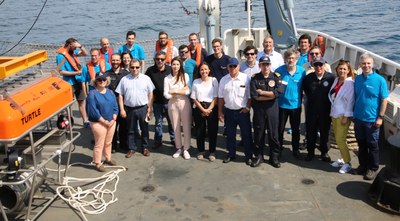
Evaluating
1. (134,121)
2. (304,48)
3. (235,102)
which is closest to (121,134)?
(134,121)

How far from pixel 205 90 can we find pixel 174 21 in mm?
25702

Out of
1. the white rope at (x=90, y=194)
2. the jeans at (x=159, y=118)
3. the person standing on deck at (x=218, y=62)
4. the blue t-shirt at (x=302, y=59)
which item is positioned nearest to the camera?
the white rope at (x=90, y=194)

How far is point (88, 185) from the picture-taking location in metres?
6.12

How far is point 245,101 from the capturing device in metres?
6.27

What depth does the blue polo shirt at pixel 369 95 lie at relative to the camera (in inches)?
217

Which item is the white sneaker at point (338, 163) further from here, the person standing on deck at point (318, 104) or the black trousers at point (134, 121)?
the black trousers at point (134, 121)

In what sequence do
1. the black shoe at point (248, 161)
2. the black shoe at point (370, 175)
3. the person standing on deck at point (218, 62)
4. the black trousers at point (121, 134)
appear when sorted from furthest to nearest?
1. the black trousers at point (121, 134)
2. the person standing on deck at point (218, 62)
3. the black shoe at point (248, 161)
4. the black shoe at point (370, 175)

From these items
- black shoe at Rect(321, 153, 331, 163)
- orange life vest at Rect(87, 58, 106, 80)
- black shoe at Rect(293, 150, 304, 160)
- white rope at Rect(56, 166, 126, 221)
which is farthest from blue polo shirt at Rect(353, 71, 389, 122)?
orange life vest at Rect(87, 58, 106, 80)

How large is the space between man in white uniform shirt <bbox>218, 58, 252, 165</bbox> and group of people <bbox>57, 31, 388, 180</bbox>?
15mm

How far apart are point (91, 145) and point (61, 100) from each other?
257 centimetres

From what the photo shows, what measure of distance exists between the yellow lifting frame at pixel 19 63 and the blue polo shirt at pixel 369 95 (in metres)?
4.18

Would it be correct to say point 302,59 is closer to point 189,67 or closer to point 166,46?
point 189,67

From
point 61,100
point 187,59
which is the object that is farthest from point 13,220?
point 187,59

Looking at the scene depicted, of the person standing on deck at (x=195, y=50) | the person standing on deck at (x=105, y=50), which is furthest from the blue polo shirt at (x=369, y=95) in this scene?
the person standing on deck at (x=105, y=50)
